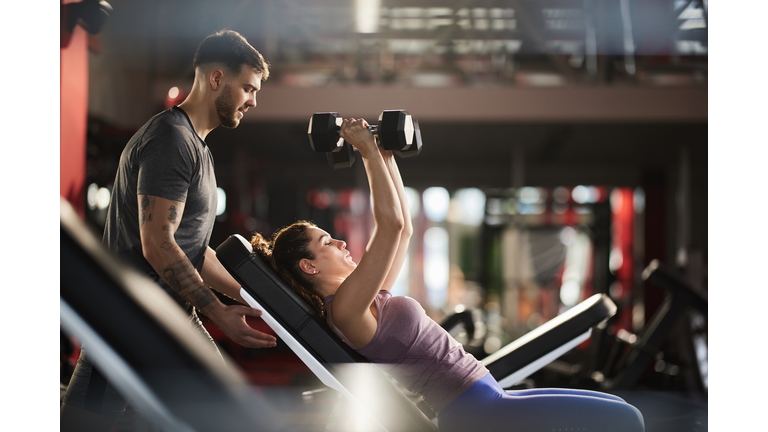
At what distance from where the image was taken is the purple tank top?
3.42ft

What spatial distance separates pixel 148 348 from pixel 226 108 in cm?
61

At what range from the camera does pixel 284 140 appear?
5195mm

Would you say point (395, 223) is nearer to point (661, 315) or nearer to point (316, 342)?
point (316, 342)

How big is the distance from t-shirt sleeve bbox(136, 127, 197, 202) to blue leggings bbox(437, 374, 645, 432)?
2.26ft

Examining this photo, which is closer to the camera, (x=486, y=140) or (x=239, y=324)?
(x=239, y=324)

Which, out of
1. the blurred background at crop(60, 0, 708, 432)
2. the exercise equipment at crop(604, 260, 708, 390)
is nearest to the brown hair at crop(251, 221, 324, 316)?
the blurred background at crop(60, 0, 708, 432)

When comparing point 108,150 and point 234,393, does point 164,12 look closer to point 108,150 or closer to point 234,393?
point 108,150

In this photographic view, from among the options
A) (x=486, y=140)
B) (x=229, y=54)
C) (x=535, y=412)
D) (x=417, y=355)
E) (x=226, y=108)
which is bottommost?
(x=535, y=412)

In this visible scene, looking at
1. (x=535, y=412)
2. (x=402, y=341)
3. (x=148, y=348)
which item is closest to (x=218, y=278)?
(x=402, y=341)

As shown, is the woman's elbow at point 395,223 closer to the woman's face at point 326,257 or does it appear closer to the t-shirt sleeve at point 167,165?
the woman's face at point 326,257

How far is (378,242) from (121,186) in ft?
1.85

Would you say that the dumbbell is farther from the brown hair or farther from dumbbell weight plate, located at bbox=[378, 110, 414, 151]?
the brown hair

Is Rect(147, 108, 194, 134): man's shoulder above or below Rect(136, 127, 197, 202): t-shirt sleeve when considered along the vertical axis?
above

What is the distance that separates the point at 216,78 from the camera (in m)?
1.12
